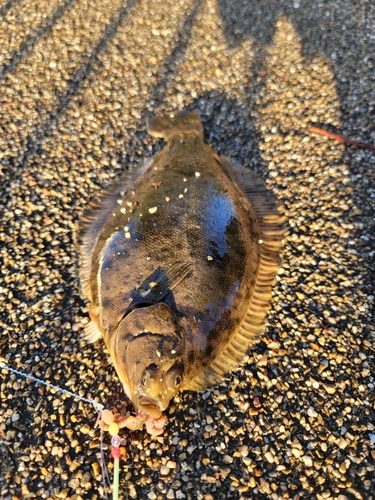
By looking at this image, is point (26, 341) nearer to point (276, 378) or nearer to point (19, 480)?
point (19, 480)

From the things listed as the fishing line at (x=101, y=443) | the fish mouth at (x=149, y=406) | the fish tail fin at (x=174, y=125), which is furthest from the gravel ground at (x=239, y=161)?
the fish mouth at (x=149, y=406)

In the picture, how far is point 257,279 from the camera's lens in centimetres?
387

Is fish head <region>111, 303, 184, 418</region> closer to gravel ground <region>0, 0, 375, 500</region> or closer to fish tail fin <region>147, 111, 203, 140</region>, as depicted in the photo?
gravel ground <region>0, 0, 375, 500</region>

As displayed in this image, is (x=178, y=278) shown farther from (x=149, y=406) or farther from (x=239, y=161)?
(x=239, y=161)

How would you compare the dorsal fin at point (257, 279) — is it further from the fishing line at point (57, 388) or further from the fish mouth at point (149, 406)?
the fishing line at point (57, 388)

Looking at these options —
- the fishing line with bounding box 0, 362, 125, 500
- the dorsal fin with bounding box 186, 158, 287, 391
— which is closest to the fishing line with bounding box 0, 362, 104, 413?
the fishing line with bounding box 0, 362, 125, 500

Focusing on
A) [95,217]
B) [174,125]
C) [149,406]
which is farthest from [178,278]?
[174,125]

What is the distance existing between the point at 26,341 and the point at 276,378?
81.8 inches

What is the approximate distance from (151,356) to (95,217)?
1996 millimetres

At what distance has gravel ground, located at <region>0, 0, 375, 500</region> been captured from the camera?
314cm

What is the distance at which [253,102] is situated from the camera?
18.3 ft

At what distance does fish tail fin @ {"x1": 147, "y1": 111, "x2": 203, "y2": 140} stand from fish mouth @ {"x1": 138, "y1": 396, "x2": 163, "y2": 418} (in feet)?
9.33

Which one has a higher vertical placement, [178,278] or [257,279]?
[178,278]

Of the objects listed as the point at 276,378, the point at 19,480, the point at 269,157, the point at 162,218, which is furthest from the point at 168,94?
the point at 19,480
